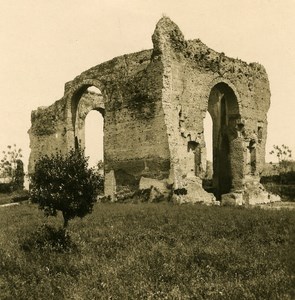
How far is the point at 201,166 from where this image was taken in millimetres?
17453

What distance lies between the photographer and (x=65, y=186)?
315 inches

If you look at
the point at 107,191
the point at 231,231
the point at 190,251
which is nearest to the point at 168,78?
the point at 107,191

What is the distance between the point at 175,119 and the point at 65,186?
8.41 m

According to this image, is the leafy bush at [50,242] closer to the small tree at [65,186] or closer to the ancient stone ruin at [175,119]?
the small tree at [65,186]

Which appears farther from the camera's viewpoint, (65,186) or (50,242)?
(65,186)

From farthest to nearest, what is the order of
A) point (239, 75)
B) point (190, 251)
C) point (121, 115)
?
point (239, 75) → point (121, 115) → point (190, 251)

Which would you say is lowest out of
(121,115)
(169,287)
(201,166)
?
(169,287)

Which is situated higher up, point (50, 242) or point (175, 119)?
point (175, 119)

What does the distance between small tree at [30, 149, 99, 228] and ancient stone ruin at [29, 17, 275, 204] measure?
7092 millimetres

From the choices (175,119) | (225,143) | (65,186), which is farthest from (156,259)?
(225,143)

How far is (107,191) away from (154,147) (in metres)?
3.25

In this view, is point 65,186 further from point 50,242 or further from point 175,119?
point 175,119

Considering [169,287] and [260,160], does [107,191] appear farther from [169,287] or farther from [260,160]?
[169,287]

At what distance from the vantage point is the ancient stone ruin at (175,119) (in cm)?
1554
